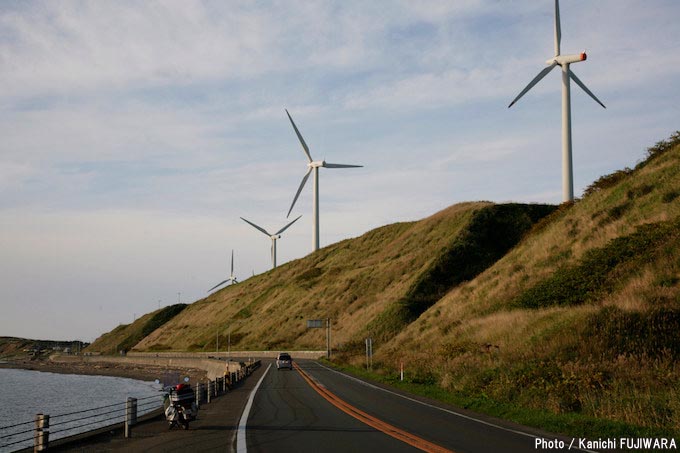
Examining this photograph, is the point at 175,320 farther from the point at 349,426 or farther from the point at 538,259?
the point at 349,426

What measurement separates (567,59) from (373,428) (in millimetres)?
64831

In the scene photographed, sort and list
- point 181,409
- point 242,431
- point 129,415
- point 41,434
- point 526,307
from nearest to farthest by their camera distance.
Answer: point 41,434, point 242,431, point 129,415, point 181,409, point 526,307

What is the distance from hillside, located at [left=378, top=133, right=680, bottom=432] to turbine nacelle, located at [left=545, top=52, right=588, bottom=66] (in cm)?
1250

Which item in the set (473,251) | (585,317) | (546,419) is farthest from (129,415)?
(473,251)

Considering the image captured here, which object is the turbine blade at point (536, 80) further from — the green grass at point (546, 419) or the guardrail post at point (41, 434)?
the guardrail post at point (41, 434)

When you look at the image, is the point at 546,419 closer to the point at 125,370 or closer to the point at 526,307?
the point at 526,307

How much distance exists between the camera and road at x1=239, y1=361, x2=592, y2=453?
14.7m

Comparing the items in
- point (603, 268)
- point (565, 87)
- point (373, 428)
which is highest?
point (565, 87)

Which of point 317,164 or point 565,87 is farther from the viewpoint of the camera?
point 317,164

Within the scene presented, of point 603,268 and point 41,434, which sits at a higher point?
point 603,268

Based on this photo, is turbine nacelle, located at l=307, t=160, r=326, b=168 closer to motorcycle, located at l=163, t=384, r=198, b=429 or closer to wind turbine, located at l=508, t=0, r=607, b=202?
wind turbine, located at l=508, t=0, r=607, b=202

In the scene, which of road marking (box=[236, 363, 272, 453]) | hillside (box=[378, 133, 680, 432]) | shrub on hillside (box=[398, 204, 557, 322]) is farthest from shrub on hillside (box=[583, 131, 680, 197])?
road marking (box=[236, 363, 272, 453])

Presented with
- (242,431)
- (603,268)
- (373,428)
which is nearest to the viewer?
(373,428)

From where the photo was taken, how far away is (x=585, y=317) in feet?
108
